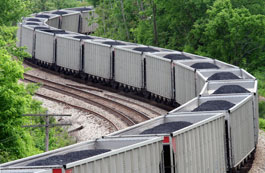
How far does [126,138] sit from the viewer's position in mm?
16391

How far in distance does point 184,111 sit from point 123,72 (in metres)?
16.8

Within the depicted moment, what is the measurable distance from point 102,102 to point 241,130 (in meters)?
14.4

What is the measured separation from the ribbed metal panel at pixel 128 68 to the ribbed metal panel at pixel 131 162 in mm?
20274

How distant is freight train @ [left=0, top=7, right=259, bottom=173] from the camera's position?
14.9 meters

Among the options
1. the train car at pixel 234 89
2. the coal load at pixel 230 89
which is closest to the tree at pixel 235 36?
the train car at pixel 234 89

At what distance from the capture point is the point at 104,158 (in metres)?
14.3

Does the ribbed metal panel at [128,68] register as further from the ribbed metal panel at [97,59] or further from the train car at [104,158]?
the train car at [104,158]

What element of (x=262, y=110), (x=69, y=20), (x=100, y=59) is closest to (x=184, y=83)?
(x=262, y=110)

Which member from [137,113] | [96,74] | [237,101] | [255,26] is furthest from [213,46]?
[237,101]

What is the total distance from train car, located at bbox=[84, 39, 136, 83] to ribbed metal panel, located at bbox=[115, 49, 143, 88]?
66 cm

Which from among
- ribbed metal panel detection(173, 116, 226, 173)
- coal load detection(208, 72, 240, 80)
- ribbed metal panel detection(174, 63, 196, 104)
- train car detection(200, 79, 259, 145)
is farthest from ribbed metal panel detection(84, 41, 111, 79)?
ribbed metal panel detection(173, 116, 226, 173)

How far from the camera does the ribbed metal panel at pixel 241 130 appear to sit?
2088 centimetres

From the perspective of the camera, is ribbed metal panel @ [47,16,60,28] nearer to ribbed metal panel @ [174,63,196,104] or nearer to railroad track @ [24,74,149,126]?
railroad track @ [24,74,149,126]

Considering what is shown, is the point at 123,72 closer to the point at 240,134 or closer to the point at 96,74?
the point at 96,74
